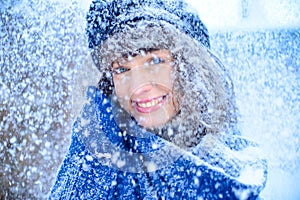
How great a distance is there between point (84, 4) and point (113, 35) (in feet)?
3.77

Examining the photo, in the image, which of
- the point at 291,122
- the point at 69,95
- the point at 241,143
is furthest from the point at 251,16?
the point at 241,143

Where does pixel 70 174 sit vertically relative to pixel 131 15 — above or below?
below

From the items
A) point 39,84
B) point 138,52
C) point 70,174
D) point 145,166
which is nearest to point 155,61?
point 138,52

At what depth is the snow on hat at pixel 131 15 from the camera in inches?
33.1

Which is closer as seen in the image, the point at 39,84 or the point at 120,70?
the point at 120,70

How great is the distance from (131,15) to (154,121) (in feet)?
0.88

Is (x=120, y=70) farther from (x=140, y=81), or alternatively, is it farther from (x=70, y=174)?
(x=70, y=174)

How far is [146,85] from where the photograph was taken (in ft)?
2.85

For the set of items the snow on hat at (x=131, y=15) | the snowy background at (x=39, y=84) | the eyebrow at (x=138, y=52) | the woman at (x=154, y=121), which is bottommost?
the snowy background at (x=39, y=84)

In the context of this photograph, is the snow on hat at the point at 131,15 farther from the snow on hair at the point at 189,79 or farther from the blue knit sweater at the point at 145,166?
the blue knit sweater at the point at 145,166

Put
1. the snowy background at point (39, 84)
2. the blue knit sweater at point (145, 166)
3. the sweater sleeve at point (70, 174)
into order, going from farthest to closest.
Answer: the snowy background at point (39, 84) → the sweater sleeve at point (70, 174) → the blue knit sweater at point (145, 166)

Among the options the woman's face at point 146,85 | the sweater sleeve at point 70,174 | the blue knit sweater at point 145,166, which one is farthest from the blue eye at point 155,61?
the sweater sleeve at point 70,174

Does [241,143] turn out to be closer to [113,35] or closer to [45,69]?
[113,35]

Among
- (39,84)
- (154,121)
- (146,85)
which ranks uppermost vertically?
(146,85)
